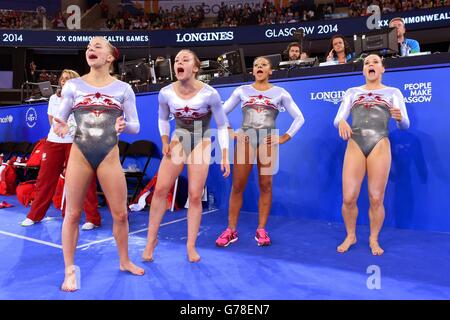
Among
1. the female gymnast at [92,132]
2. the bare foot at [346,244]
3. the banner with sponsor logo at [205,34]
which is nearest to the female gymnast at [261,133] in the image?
the bare foot at [346,244]

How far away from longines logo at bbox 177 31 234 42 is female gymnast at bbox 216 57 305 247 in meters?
12.2

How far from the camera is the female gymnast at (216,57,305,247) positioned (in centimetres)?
409

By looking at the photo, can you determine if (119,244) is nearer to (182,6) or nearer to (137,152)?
(137,152)

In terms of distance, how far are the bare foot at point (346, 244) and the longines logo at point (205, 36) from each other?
1302 centimetres

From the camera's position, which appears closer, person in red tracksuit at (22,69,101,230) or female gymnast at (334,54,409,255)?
female gymnast at (334,54,409,255)

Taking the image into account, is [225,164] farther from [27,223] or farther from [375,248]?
[27,223]

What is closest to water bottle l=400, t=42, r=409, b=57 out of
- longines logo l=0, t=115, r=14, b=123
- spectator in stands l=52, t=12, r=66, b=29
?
longines logo l=0, t=115, r=14, b=123

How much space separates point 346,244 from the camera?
3.87 meters

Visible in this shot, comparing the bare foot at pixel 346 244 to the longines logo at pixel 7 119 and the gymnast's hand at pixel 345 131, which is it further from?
the longines logo at pixel 7 119

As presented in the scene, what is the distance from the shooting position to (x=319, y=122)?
496 cm

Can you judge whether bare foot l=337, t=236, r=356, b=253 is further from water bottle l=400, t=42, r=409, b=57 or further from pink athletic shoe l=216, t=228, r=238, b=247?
water bottle l=400, t=42, r=409, b=57

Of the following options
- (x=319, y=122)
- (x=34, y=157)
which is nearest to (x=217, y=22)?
(x=34, y=157)

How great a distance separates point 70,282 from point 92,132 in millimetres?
1094

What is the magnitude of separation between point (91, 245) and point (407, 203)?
345 centimetres
